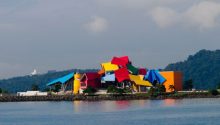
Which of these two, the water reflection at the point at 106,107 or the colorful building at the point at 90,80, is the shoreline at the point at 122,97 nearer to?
the colorful building at the point at 90,80

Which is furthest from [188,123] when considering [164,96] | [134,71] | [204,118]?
[134,71]

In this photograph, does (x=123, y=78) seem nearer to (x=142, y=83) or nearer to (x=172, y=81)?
(x=142, y=83)

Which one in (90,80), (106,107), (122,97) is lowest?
(106,107)

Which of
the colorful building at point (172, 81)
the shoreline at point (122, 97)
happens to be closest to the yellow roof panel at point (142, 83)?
the colorful building at point (172, 81)

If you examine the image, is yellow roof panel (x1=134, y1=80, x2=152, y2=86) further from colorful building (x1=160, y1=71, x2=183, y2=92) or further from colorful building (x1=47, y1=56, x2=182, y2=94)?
colorful building (x1=160, y1=71, x2=183, y2=92)

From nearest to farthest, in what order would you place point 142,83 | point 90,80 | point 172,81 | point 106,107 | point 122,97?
point 106,107 → point 122,97 → point 172,81 → point 142,83 → point 90,80

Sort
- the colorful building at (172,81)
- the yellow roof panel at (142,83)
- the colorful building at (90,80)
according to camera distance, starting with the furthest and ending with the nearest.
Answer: the colorful building at (90,80) → the yellow roof panel at (142,83) → the colorful building at (172,81)

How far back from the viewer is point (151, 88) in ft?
366

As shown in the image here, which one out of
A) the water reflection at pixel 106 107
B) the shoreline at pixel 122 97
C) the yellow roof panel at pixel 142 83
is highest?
the yellow roof panel at pixel 142 83

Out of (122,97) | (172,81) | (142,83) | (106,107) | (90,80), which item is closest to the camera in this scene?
(106,107)

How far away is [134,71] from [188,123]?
3004 inches

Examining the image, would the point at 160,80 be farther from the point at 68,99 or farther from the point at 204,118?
the point at 204,118

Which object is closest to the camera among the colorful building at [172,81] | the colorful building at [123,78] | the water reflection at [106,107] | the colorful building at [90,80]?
the water reflection at [106,107]

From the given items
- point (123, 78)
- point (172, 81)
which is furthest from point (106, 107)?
point (172, 81)
